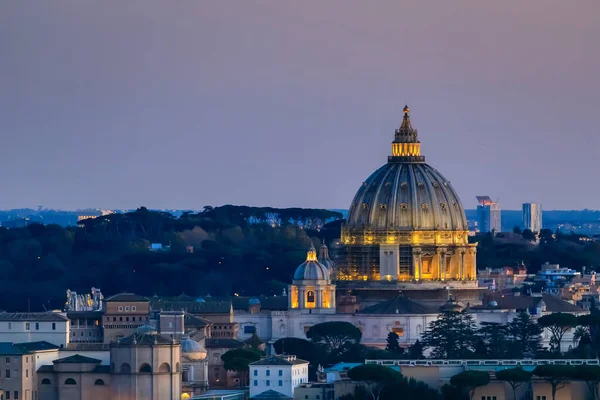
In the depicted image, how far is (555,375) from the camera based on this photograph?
299ft

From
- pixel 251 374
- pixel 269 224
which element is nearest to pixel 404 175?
pixel 251 374

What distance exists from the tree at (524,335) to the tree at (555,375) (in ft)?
36.1

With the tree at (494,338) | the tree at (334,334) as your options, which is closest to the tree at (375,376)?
the tree at (494,338)

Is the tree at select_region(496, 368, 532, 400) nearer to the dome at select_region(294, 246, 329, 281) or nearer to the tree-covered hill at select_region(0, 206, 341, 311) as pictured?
the dome at select_region(294, 246, 329, 281)

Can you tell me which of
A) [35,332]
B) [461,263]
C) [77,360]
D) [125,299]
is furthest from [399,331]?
[77,360]

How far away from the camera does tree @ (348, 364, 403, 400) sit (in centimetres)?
9050

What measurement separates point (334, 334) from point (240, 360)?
1097 cm

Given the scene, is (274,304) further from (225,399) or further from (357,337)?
(225,399)

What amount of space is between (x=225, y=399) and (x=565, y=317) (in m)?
23.2

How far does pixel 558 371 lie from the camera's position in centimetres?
9150

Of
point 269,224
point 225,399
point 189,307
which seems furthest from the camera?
point 269,224

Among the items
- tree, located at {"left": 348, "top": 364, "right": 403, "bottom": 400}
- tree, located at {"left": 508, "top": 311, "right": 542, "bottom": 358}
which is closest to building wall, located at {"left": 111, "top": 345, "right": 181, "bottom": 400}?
tree, located at {"left": 348, "top": 364, "right": 403, "bottom": 400}

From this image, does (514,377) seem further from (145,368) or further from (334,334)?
(334,334)

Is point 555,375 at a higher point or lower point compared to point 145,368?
lower
